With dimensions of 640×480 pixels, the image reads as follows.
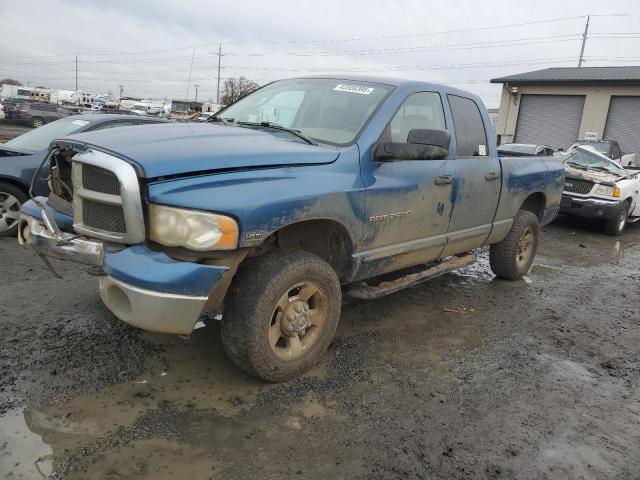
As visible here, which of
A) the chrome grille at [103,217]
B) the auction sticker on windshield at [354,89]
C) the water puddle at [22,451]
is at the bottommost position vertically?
the water puddle at [22,451]

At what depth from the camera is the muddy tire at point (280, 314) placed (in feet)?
9.74

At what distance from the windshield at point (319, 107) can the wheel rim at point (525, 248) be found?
2929 millimetres

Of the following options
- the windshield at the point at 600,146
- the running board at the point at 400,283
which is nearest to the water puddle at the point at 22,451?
the running board at the point at 400,283

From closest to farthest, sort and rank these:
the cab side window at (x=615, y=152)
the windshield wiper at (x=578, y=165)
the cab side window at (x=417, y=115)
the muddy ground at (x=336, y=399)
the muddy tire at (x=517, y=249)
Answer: the muddy ground at (x=336, y=399)
the cab side window at (x=417, y=115)
the muddy tire at (x=517, y=249)
the windshield wiper at (x=578, y=165)
the cab side window at (x=615, y=152)

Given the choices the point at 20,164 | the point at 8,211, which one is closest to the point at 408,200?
the point at 20,164

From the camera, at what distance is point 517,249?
5777mm

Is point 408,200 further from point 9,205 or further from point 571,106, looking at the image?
point 571,106

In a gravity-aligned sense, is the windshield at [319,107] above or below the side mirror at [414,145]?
above

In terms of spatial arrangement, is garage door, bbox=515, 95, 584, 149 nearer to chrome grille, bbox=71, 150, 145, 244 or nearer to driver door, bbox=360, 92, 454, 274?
driver door, bbox=360, 92, 454, 274

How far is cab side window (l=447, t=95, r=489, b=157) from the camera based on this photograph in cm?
451

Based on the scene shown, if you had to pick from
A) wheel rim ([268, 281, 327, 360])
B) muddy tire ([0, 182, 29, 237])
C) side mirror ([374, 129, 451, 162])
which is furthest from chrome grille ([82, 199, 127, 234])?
muddy tire ([0, 182, 29, 237])

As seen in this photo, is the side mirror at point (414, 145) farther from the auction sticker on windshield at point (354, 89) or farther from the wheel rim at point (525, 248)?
the wheel rim at point (525, 248)

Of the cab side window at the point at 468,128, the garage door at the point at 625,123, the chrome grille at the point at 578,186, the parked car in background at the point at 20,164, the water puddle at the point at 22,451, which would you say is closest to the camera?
the water puddle at the point at 22,451

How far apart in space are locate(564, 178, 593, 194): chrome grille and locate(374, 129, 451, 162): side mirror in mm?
7356
